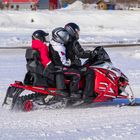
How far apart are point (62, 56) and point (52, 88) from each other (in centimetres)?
64

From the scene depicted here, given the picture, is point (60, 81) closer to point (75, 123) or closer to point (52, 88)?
point (52, 88)

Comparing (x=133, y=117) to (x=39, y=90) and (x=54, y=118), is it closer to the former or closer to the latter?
(x=54, y=118)

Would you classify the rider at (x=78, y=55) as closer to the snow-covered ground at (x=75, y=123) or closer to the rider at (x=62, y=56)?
the rider at (x=62, y=56)

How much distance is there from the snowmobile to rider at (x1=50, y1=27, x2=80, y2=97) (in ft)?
0.58

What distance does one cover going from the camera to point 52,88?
30.4 ft

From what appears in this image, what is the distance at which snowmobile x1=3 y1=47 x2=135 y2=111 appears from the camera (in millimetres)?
9177

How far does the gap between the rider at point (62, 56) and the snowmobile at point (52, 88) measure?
18 centimetres

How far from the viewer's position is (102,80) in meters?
9.27

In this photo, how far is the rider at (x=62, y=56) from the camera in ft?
29.9

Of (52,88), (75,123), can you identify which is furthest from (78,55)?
(75,123)

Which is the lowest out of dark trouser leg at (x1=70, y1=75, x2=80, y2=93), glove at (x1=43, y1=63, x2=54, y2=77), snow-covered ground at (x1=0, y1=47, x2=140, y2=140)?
snow-covered ground at (x1=0, y1=47, x2=140, y2=140)

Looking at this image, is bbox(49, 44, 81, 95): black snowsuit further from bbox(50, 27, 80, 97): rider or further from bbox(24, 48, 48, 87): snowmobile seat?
bbox(24, 48, 48, 87): snowmobile seat

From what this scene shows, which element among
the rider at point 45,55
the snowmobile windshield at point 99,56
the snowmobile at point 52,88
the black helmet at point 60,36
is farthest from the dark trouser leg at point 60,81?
the snowmobile windshield at point 99,56

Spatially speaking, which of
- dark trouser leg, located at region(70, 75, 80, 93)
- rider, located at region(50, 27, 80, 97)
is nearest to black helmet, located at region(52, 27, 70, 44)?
rider, located at region(50, 27, 80, 97)
